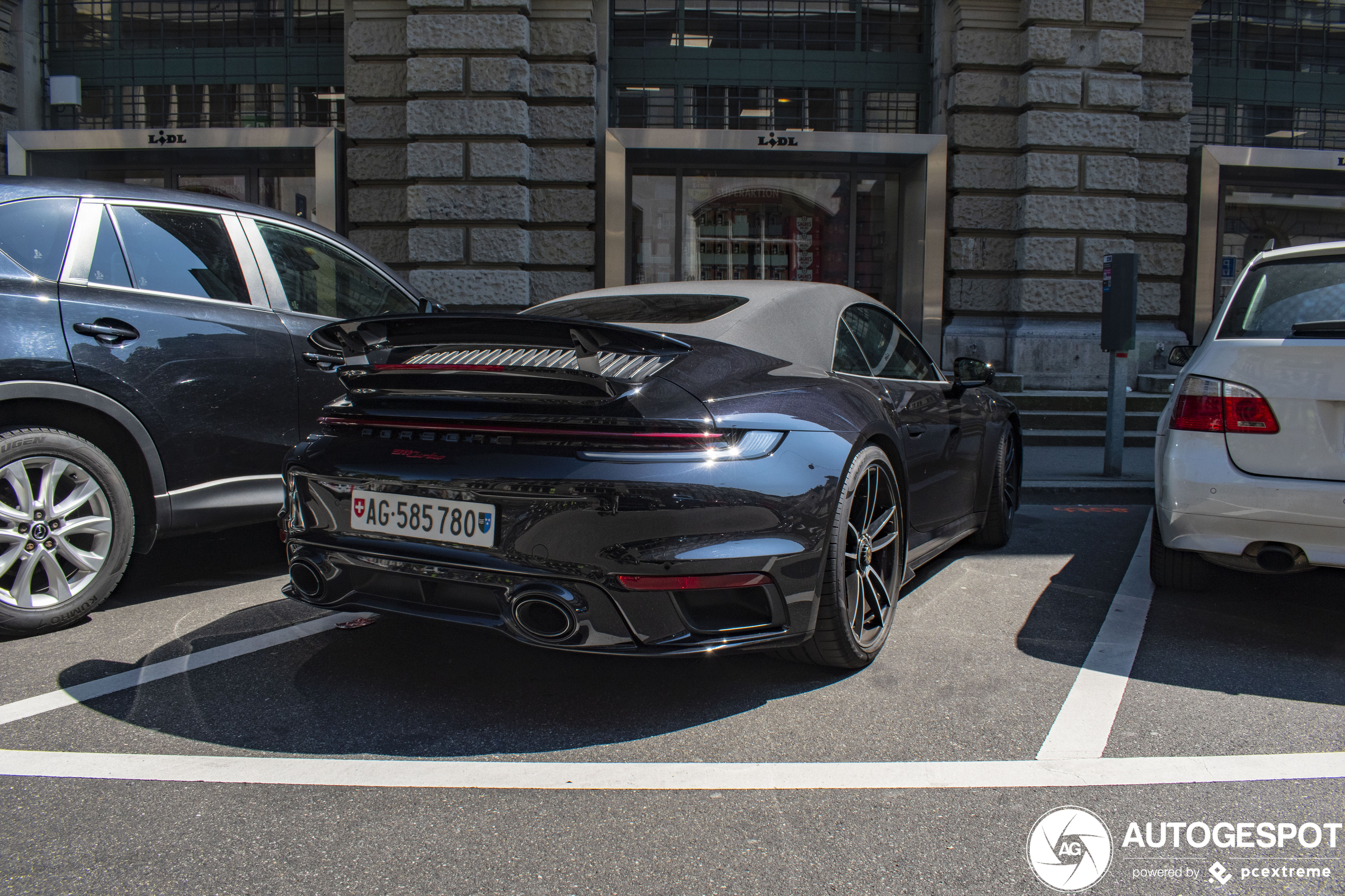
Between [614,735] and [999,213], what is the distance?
10204 millimetres

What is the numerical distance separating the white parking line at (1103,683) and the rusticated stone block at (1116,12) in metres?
8.77

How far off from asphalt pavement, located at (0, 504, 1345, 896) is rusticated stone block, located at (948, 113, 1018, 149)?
335 inches

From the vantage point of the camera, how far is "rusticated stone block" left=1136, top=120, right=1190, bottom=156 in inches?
447

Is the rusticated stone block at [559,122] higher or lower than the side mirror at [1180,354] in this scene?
higher

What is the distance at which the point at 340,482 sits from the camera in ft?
9.18

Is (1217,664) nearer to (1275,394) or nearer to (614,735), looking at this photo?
(1275,394)

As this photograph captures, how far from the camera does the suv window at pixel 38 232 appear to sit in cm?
342

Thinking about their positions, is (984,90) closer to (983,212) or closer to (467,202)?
(983,212)

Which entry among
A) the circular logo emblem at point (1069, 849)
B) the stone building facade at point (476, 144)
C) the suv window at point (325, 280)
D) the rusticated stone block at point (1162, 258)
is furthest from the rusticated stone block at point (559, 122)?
the circular logo emblem at point (1069, 849)

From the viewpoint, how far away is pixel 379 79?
36.4 feet

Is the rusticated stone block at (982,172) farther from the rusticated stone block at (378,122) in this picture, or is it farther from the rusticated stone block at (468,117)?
the rusticated stone block at (378,122)

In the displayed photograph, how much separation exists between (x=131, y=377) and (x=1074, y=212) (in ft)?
33.2

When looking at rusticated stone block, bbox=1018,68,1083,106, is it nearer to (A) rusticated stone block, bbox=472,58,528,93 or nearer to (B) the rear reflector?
(A) rusticated stone block, bbox=472,58,528,93

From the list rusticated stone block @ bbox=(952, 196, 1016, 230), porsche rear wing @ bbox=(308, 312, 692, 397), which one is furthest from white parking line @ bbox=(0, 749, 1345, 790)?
rusticated stone block @ bbox=(952, 196, 1016, 230)
